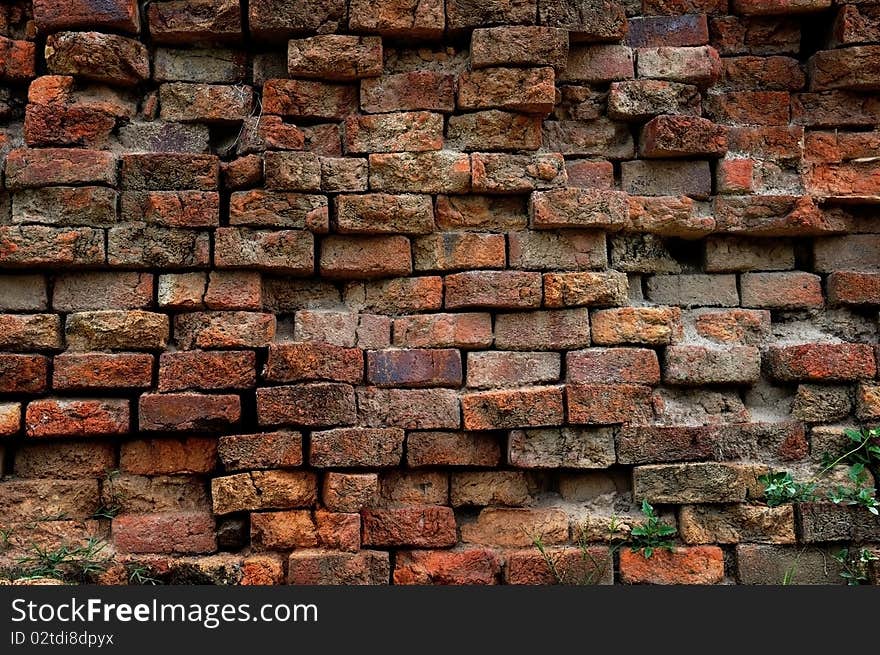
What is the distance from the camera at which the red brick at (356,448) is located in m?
3.30

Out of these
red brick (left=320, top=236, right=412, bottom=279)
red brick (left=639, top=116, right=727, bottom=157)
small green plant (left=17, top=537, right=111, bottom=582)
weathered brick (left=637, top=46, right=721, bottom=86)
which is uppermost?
weathered brick (left=637, top=46, right=721, bottom=86)

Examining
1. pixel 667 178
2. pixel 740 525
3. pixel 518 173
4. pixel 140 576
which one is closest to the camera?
pixel 140 576

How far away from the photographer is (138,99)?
3.54 metres

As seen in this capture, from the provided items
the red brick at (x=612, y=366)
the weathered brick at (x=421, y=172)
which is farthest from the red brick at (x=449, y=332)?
the weathered brick at (x=421, y=172)

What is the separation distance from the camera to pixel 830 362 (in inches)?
136

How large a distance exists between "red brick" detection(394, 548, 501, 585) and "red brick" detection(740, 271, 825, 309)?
4.78 ft

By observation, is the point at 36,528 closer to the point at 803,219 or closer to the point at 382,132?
the point at 382,132

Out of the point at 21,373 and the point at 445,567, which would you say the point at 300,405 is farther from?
the point at 21,373

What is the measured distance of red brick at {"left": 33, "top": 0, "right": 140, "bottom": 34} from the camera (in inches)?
134

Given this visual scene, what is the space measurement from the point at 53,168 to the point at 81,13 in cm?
61

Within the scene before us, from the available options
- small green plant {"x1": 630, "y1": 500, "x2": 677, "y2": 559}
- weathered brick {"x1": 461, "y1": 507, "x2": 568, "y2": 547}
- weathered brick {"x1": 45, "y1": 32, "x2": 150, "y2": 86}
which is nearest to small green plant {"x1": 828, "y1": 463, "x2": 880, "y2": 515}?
small green plant {"x1": 630, "y1": 500, "x2": 677, "y2": 559}

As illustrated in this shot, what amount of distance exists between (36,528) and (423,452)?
1485 mm

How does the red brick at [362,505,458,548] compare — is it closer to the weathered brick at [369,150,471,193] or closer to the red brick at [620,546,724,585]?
the red brick at [620,546,724,585]

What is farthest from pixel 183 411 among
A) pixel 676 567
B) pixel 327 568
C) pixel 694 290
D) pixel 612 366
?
pixel 694 290
